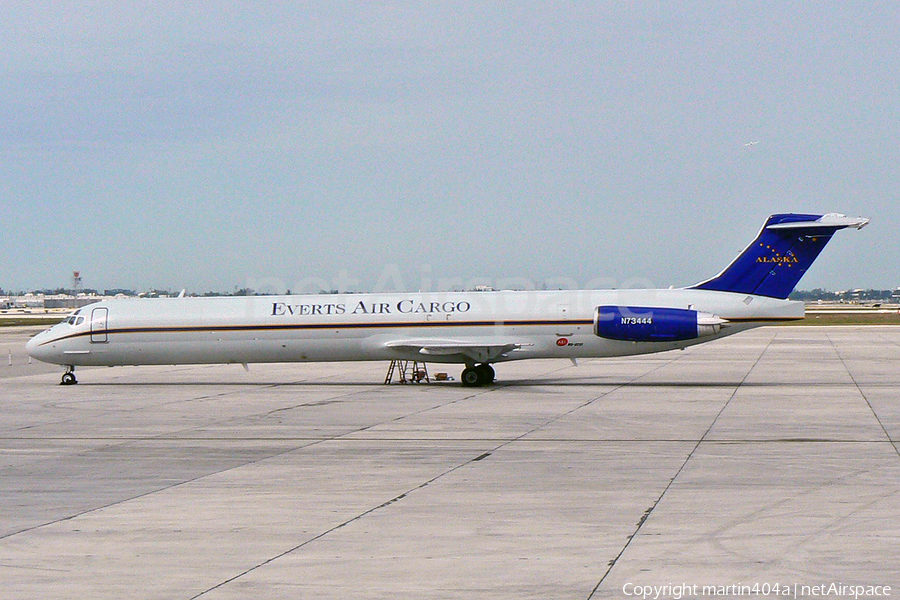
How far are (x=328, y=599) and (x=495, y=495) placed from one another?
15.3ft

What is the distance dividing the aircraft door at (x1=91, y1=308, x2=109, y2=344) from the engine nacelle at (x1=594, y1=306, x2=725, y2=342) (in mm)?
14780

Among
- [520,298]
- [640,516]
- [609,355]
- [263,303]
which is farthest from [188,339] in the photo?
[640,516]

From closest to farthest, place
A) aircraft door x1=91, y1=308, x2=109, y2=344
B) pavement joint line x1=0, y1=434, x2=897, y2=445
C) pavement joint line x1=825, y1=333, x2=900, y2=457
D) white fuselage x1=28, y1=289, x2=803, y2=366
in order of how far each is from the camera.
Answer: pavement joint line x1=825, y1=333, x2=900, y2=457 → pavement joint line x1=0, y1=434, x2=897, y2=445 → white fuselage x1=28, y1=289, x2=803, y2=366 → aircraft door x1=91, y1=308, x2=109, y2=344

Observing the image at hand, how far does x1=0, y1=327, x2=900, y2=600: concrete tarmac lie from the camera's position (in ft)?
28.5

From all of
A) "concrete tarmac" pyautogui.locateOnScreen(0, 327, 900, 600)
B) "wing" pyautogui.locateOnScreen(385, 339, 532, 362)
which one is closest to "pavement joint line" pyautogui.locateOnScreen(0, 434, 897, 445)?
"concrete tarmac" pyautogui.locateOnScreen(0, 327, 900, 600)

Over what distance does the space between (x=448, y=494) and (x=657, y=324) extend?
16902 mm

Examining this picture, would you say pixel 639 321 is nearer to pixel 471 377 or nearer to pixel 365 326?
pixel 471 377

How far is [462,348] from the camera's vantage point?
94.9 ft

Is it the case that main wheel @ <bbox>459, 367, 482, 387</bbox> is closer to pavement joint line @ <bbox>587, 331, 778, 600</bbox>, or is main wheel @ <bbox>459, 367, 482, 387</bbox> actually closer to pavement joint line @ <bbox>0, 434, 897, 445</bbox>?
pavement joint line @ <bbox>587, 331, 778, 600</bbox>

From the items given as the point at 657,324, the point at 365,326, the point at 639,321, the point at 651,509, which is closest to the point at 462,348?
the point at 365,326

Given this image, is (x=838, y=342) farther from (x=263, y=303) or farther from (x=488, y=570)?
(x=488, y=570)

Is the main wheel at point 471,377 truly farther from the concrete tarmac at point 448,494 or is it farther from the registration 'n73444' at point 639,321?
the registration 'n73444' at point 639,321

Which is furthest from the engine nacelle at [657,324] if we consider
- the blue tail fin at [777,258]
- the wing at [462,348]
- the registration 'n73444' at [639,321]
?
the wing at [462,348]

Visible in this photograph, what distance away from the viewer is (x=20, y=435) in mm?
19250
